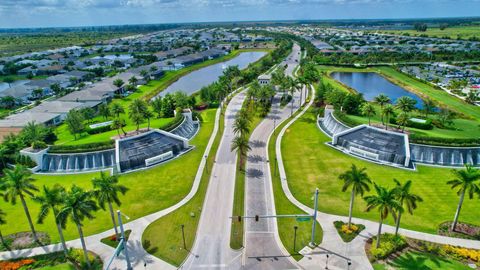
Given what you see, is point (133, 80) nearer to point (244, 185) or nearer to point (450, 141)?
point (244, 185)

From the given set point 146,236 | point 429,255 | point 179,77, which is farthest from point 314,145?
point 179,77

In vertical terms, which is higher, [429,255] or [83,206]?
[83,206]

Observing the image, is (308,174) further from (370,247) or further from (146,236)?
(146,236)

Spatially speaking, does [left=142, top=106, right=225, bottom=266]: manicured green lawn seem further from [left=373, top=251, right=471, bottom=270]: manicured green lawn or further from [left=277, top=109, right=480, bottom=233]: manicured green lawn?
[left=373, top=251, right=471, bottom=270]: manicured green lawn

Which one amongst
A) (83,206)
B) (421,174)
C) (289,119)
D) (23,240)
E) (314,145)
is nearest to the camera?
(83,206)

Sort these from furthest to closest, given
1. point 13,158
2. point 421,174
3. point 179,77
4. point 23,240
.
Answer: point 179,77, point 13,158, point 421,174, point 23,240

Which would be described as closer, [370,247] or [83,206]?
[83,206]

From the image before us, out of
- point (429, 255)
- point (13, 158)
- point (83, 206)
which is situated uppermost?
point (83, 206)
